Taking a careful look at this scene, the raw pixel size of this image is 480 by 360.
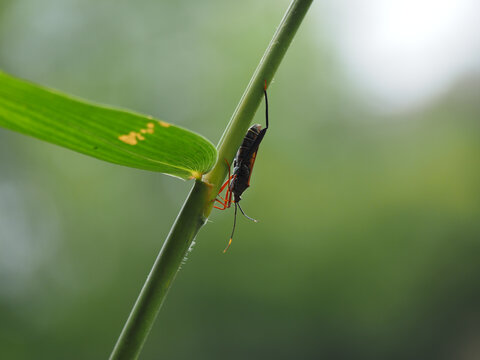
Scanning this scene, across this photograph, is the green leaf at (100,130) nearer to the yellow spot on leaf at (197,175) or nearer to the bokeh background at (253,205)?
the yellow spot on leaf at (197,175)

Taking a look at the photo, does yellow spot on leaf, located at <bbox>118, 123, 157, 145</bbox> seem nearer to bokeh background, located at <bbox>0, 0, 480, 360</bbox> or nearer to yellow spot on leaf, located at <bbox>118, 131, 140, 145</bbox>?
yellow spot on leaf, located at <bbox>118, 131, 140, 145</bbox>

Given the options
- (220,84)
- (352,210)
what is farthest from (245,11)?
(352,210)

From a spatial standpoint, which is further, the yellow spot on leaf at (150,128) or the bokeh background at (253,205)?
the bokeh background at (253,205)

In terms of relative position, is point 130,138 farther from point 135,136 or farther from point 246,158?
point 246,158

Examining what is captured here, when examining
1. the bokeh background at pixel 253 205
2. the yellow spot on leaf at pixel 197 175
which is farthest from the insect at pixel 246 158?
the bokeh background at pixel 253 205

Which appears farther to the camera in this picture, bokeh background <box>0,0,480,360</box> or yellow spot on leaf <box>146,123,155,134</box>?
bokeh background <box>0,0,480,360</box>

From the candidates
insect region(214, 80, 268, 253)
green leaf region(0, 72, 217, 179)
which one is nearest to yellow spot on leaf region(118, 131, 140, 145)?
green leaf region(0, 72, 217, 179)
